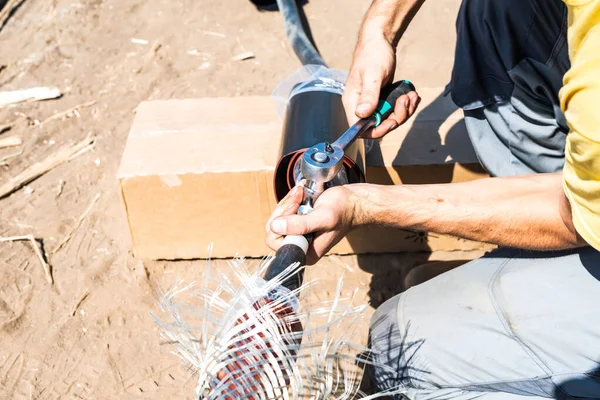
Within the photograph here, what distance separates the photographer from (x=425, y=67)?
2.97 m

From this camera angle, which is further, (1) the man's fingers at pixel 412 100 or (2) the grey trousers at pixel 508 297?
(1) the man's fingers at pixel 412 100

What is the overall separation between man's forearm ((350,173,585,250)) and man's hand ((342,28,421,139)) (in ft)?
0.80

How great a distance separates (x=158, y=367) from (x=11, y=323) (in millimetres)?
521

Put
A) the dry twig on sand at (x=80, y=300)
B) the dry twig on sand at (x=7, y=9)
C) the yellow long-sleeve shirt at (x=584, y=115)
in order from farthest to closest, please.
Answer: the dry twig on sand at (x=7, y=9), the dry twig on sand at (x=80, y=300), the yellow long-sleeve shirt at (x=584, y=115)

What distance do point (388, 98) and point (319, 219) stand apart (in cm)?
48

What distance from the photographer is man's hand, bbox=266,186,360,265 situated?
1226mm

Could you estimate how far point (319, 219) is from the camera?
124 cm

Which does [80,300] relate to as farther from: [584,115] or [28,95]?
[584,115]

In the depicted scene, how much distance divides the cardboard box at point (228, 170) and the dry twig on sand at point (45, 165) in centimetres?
50

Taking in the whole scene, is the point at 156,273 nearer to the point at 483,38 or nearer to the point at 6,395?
the point at 6,395

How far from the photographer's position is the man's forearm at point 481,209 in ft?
4.41

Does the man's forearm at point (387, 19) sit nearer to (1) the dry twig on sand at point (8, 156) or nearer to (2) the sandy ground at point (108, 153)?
(2) the sandy ground at point (108, 153)

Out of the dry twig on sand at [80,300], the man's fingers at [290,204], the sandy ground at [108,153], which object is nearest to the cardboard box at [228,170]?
the sandy ground at [108,153]

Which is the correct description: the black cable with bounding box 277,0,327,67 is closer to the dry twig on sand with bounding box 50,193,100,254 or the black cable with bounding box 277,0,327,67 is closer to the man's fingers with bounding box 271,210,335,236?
the dry twig on sand with bounding box 50,193,100,254
